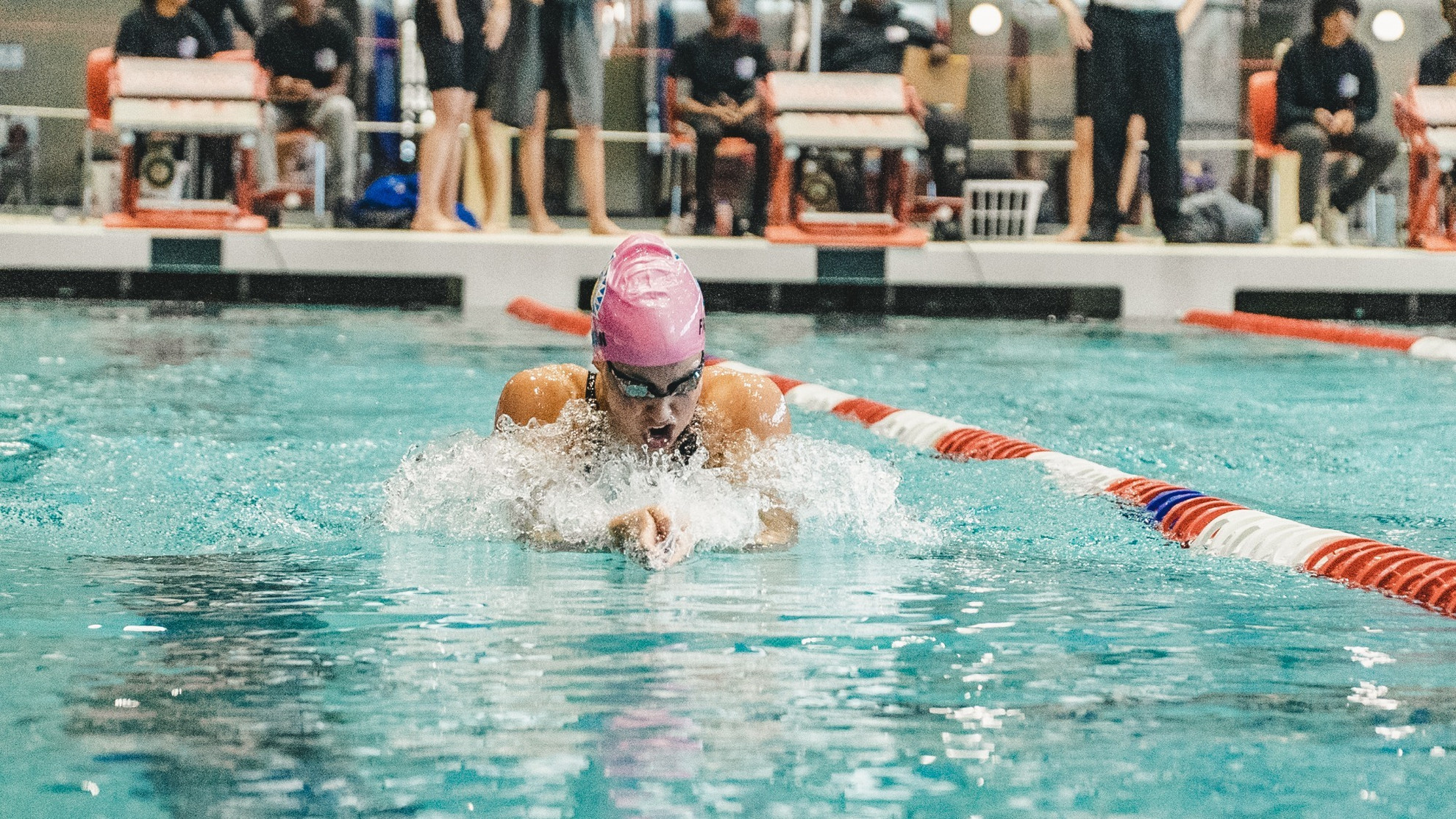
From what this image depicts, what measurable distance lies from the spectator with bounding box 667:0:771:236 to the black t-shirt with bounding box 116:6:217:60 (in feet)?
8.42

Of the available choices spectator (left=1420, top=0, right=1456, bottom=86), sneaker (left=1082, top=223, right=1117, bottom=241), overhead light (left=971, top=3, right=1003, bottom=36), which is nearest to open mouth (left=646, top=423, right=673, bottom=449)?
sneaker (left=1082, top=223, right=1117, bottom=241)

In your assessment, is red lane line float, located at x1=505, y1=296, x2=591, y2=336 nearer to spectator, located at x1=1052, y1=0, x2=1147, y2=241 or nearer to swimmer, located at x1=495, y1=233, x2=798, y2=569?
spectator, located at x1=1052, y1=0, x2=1147, y2=241

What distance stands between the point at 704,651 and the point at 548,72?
6682mm

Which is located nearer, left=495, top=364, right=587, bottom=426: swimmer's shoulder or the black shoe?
left=495, top=364, right=587, bottom=426: swimmer's shoulder

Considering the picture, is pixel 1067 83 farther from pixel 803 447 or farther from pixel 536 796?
pixel 536 796

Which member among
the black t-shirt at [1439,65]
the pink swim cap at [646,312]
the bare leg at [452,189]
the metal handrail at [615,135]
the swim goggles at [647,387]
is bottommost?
the swim goggles at [647,387]

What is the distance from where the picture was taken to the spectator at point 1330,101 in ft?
30.9

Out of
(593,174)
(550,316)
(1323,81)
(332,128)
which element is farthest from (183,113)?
(1323,81)

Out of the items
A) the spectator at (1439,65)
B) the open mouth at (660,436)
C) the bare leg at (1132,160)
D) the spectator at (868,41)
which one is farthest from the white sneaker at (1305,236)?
the open mouth at (660,436)

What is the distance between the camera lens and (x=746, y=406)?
3367 millimetres

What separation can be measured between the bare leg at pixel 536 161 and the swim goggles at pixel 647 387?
5.80m

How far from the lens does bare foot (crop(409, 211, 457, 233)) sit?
905 centimetres

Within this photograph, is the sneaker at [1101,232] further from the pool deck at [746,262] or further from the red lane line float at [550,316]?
the red lane line float at [550,316]

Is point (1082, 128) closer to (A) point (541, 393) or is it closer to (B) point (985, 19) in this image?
(B) point (985, 19)
